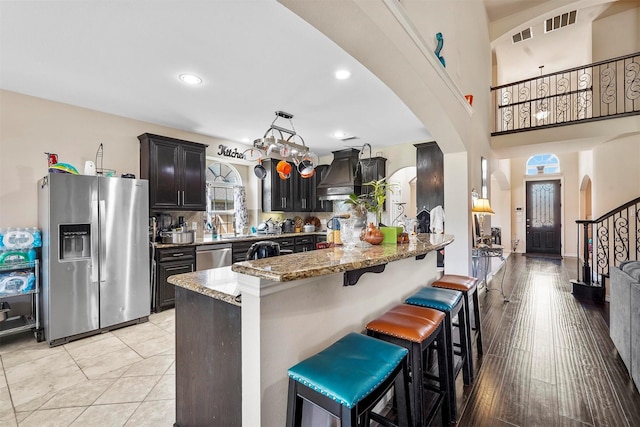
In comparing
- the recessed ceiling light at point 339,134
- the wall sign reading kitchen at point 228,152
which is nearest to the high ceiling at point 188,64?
the recessed ceiling light at point 339,134

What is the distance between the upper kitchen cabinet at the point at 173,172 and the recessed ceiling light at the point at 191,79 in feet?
4.62

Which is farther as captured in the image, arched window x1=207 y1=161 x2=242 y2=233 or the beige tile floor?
arched window x1=207 y1=161 x2=242 y2=233

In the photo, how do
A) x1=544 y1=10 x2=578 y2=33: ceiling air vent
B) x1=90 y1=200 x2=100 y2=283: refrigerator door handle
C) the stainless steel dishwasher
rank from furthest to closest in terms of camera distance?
x1=544 y1=10 x2=578 y2=33: ceiling air vent
the stainless steel dishwasher
x1=90 y1=200 x2=100 y2=283: refrigerator door handle

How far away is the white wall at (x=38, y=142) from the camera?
10.5 feet

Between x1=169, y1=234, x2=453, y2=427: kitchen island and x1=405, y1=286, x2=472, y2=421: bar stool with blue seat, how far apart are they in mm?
441

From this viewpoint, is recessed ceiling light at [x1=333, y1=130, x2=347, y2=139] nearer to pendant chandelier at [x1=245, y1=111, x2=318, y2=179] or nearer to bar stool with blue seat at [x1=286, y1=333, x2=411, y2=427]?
pendant chandelier at [x1=245, y1=111, x2=318, y2=179]

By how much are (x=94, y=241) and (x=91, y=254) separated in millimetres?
146

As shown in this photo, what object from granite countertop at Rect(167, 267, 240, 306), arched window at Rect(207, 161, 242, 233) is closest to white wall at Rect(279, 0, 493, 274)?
granite countertop at Rect(167, 267, 240, 306)

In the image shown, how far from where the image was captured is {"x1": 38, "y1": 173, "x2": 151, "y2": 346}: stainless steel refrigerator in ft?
9.73

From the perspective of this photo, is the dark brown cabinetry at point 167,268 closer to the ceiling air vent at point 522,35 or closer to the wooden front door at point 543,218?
the ceiling air vent at point 522,35

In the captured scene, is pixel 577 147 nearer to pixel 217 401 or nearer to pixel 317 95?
pixel 317 95

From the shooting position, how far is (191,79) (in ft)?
9.82

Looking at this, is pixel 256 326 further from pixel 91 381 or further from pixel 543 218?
pixel 543 218

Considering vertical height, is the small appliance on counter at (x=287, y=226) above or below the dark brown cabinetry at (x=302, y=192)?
below
